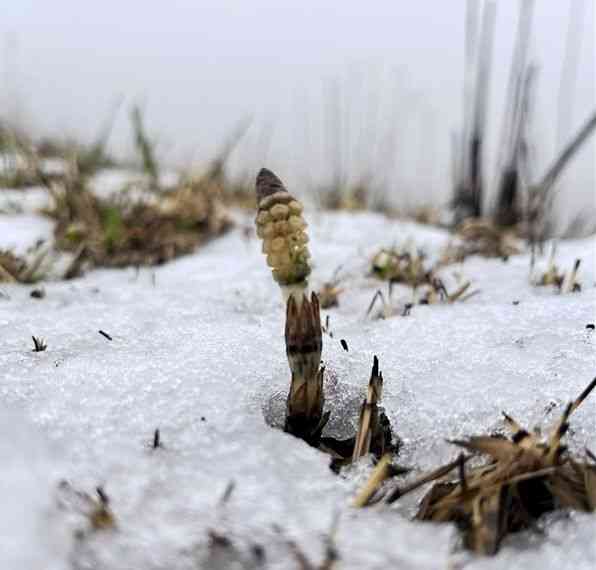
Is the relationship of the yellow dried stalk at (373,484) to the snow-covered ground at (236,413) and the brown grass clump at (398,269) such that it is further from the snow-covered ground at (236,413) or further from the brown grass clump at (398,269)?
the brown grass clump at (398,269)

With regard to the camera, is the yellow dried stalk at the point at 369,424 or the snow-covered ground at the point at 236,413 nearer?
the snow-covered ground at the point at 236,413

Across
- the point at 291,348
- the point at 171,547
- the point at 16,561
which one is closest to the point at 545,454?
the point at 291,348

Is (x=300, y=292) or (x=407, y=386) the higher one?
(x=300, y=292)

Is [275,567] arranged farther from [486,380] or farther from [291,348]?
[486,380]

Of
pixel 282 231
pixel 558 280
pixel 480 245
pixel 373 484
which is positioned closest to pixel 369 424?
pixel 373 484

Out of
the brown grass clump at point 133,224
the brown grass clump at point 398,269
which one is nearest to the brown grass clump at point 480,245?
the brown grass clump at point 398,269

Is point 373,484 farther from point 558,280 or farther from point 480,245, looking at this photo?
point 480,245

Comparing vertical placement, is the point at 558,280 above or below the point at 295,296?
Answer: below
